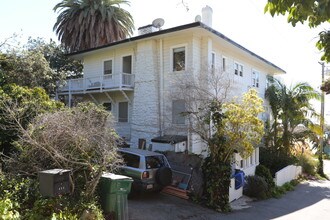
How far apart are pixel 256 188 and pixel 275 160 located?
724cm


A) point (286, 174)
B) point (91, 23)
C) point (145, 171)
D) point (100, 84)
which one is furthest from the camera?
point (91, 23)

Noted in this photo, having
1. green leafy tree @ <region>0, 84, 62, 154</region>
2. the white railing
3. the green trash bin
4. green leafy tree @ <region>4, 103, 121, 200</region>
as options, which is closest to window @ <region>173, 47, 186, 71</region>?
the white railing

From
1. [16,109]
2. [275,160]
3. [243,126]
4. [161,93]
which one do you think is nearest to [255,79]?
[275,160]

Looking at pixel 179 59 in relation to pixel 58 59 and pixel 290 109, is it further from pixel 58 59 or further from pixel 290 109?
pixel 58 59

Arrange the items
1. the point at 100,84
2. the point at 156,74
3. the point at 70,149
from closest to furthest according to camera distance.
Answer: the point at 70,149, the point at 156,74, the point at 100,84

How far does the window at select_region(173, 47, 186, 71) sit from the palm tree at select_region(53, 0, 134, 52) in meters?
12.1

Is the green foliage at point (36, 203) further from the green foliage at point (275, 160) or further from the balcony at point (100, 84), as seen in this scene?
the green foliage at point (275, 160)

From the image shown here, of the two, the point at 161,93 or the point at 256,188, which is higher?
the point at 161,93

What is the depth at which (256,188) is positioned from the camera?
16188 millimetres

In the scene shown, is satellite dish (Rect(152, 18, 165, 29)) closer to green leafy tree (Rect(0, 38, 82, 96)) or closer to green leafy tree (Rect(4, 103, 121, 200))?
green leafy tree (Rect(0, 38, 82, 96))

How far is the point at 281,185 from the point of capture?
65.1ft

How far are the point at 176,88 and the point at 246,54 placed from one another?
24.8 feet

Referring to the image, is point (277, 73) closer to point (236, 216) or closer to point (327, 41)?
point (236, 216)

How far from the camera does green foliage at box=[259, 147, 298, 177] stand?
72.7ft
